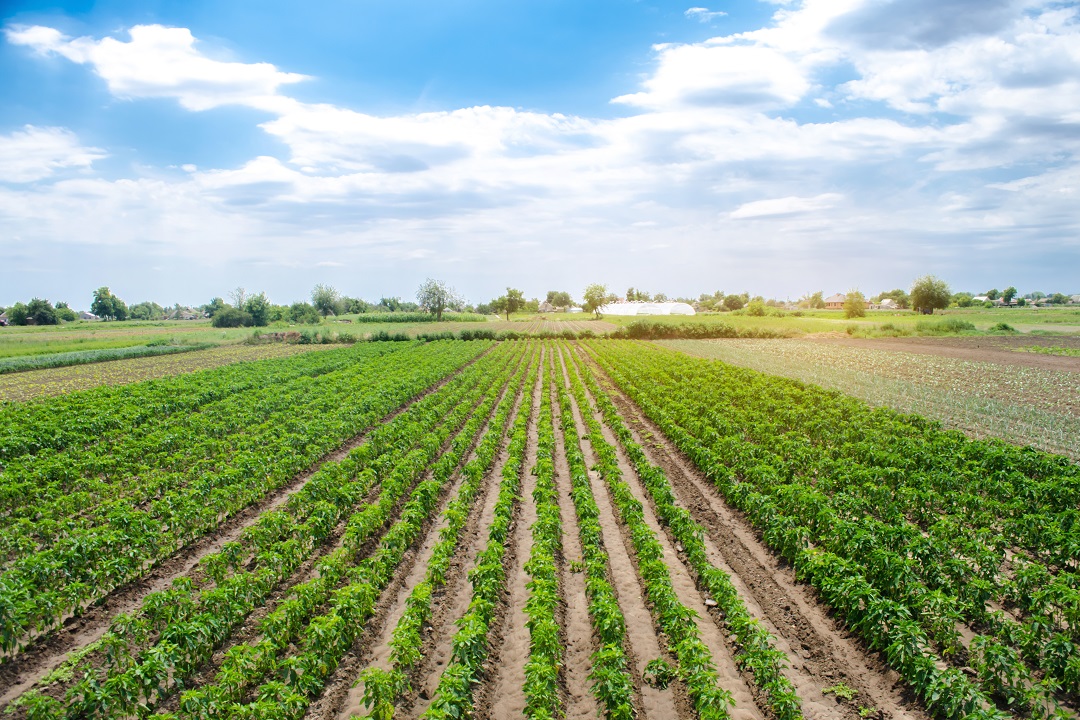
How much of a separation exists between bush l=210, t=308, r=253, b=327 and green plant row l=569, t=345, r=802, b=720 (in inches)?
4268

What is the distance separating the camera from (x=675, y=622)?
7562 millimetres

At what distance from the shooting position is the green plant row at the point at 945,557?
6590 mm

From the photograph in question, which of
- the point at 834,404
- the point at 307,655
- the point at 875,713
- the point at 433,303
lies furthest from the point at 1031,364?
the point at 433,303

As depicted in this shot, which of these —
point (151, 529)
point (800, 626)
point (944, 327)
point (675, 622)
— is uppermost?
point (944, 327)

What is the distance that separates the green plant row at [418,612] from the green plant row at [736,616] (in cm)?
421

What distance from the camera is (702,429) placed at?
1800 cm

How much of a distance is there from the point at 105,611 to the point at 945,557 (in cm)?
1342

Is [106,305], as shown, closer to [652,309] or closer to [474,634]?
[652,309]

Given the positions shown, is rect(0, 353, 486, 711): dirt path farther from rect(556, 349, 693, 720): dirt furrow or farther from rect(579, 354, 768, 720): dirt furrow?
rect(579, 354, 768, 720): dirt furrow

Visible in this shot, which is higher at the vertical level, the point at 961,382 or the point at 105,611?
the point at 961,382

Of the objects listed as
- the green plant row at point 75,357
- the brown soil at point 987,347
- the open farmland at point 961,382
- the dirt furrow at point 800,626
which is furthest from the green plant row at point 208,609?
the green plant row at point 75,357

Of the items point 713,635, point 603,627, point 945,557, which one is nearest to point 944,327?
point 945,557

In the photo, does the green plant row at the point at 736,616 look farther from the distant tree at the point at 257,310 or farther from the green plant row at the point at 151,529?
the distant tree at the point at 257,310

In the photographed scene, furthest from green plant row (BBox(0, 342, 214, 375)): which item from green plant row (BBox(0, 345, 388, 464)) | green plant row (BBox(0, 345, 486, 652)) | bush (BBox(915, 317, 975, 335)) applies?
bush (BBox(915, 317, 975, 335))
